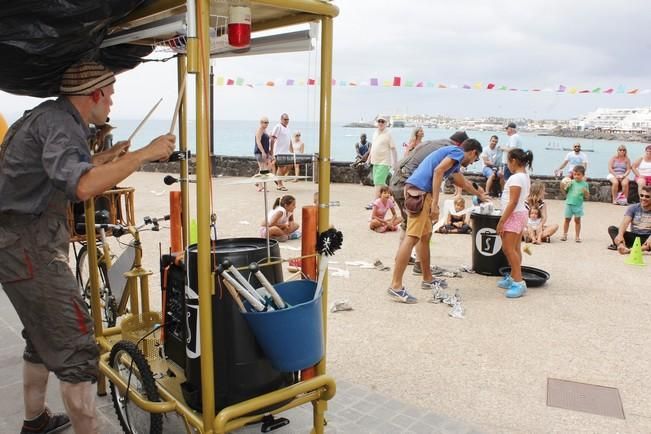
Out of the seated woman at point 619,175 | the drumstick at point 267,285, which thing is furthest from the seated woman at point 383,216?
the drumstick at point 267,285

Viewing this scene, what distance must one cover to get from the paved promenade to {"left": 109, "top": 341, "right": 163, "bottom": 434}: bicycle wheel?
0.17 m

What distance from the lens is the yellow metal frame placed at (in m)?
2.25

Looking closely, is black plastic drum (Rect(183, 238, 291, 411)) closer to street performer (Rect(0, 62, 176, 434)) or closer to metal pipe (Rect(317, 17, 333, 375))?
metal pipe (Rect(317, 17, 333, 375))

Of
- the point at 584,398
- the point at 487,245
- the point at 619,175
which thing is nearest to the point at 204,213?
the point at 584,398

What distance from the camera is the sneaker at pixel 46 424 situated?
3041 millimetres

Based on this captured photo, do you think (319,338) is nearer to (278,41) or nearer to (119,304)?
(278,41)

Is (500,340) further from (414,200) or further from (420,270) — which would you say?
(420,270)

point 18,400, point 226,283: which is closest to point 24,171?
point 226,283

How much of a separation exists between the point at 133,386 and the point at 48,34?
5.65ft

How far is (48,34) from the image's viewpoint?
2271mm

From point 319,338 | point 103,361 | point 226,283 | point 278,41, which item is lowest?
point 103,361

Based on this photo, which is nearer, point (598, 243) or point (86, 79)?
point (86, 79)

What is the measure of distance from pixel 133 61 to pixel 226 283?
1.60m

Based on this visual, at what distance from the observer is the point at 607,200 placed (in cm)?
1273
